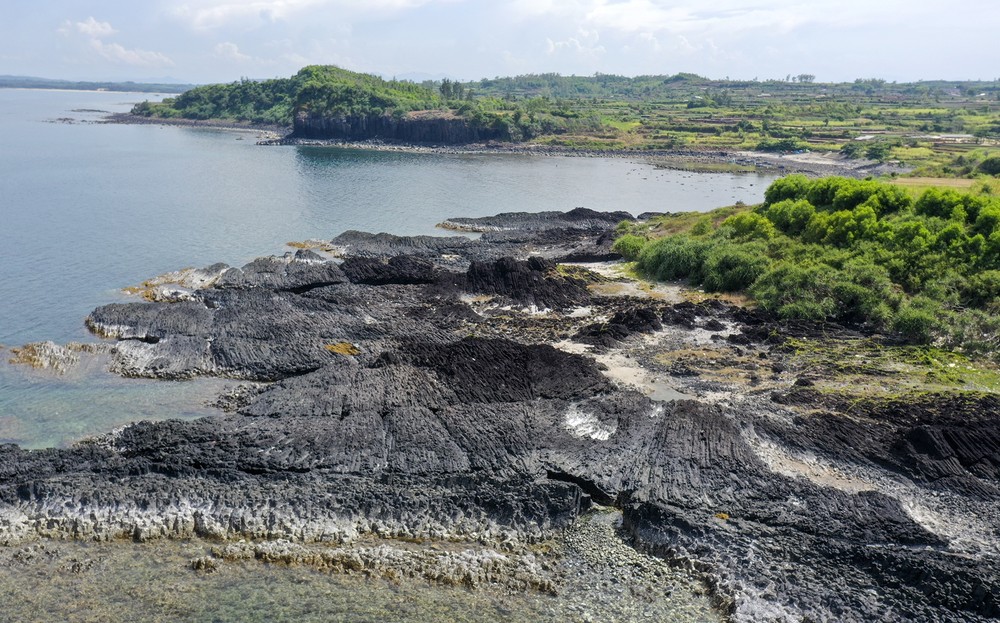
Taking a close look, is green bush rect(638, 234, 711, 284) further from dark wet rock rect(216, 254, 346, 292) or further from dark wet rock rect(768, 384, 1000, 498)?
dark wet rock rect(216, 254, 346, 292)

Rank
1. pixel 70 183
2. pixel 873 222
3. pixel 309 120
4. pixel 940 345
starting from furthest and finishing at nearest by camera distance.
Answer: pixel 309 120, pixel 70 183, pixel 873 222, pixel 940 345

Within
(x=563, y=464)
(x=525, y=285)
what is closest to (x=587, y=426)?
(x=563, y=464)

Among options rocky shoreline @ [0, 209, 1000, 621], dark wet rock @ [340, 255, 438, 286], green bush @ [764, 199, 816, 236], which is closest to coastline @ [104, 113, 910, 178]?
green bush @ [764, 199, 816, 236]

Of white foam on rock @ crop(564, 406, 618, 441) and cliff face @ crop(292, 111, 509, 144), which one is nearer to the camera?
white foam on rock @ crop(564, 406, 618, 441)

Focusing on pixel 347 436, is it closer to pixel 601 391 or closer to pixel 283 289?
pixel 601 391

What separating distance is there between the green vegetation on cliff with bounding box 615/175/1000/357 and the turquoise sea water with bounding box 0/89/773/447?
26687 mm

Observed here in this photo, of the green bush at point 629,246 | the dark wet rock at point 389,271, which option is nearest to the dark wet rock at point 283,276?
the dark wet rock at point 389,271

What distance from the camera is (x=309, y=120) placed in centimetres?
13875

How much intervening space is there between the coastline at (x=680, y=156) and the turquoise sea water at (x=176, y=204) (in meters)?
5.33

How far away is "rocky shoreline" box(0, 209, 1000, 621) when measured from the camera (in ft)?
64.3

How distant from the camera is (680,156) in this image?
120062mm

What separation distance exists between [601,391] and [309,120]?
124 m

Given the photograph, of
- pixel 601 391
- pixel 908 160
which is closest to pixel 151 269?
pixel 601 391

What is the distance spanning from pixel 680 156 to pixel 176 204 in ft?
260
